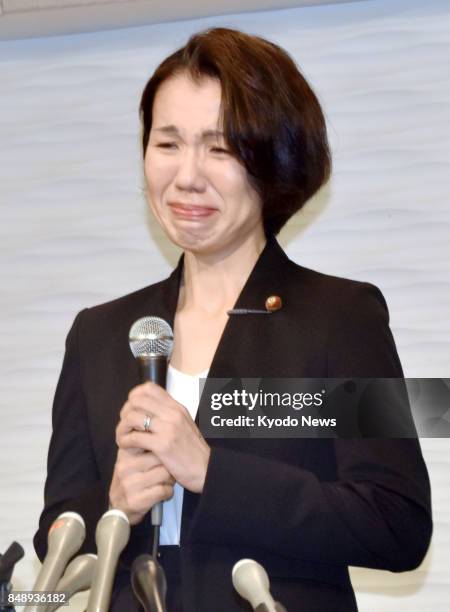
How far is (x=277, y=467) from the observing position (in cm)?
208

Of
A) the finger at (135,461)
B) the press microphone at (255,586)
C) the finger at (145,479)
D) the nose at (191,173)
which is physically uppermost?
the nose at (191,173)

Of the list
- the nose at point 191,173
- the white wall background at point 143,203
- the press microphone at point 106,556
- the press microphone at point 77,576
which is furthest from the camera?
the white wall background at point 143,203

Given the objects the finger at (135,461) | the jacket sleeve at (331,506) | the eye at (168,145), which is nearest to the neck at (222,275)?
the eye at (168,145)

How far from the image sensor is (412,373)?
3928 millimetres

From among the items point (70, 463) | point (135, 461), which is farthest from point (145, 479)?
point (70, 463)

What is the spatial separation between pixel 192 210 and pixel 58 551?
89 centimetres

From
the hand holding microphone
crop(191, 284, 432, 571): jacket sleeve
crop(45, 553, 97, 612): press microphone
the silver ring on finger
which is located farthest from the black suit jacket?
crop(45, 553, 97, 612): press microphone

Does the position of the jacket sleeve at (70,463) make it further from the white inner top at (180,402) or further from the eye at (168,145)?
the eye at (168,145)

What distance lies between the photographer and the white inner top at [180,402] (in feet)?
7.22

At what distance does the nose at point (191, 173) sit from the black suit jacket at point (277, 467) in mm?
238

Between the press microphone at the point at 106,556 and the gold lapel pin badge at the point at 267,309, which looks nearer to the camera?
the press microphone at the point at 106,556

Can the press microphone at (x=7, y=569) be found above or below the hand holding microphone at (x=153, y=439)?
below

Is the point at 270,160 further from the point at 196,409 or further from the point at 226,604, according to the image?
the point at 226,604

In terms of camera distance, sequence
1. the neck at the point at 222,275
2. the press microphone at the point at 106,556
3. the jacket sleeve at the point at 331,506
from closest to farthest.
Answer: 1. the press microphone at the point at 106,556
2. the jacket sleeve at the point at 331,506
3. the neck at the point at 222,275
